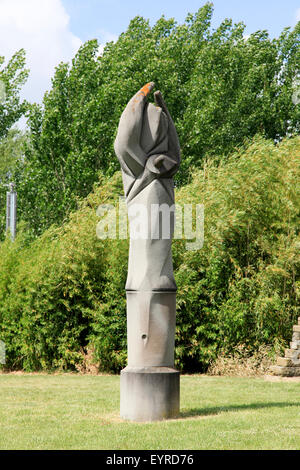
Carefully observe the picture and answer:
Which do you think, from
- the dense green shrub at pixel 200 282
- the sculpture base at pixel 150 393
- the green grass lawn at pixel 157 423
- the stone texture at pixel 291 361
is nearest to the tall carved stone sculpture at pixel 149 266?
the sculpture base at pixel 150 393

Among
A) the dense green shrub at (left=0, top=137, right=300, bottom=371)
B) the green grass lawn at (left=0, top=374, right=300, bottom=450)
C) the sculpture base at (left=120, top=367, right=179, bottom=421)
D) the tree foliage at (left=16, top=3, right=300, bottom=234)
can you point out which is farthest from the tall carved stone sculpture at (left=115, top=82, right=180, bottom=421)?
the tree foliage at (left=16, top=3, right=300, bottom=234)

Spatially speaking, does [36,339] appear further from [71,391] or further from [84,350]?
[71,391]

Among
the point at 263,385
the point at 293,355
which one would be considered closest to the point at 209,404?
the point at 263,385

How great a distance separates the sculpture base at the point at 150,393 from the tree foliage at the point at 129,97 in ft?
40.2

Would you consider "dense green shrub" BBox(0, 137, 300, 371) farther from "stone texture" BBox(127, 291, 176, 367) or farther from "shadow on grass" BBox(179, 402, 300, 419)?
"stone texture" BBox(127, 291, 176, 367)

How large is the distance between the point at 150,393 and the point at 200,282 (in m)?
5.84

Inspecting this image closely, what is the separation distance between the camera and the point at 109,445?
562 centimetres

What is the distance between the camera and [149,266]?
6.86 meters

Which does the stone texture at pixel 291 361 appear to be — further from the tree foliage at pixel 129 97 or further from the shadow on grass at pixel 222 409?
the tree foliage at pixel 129 97

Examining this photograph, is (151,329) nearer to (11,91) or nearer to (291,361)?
(291,361)

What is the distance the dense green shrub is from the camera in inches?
477

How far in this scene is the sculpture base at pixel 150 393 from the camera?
6656 millimetres

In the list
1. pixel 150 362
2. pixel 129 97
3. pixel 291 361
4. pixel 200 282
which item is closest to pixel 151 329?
pixel 150 362
